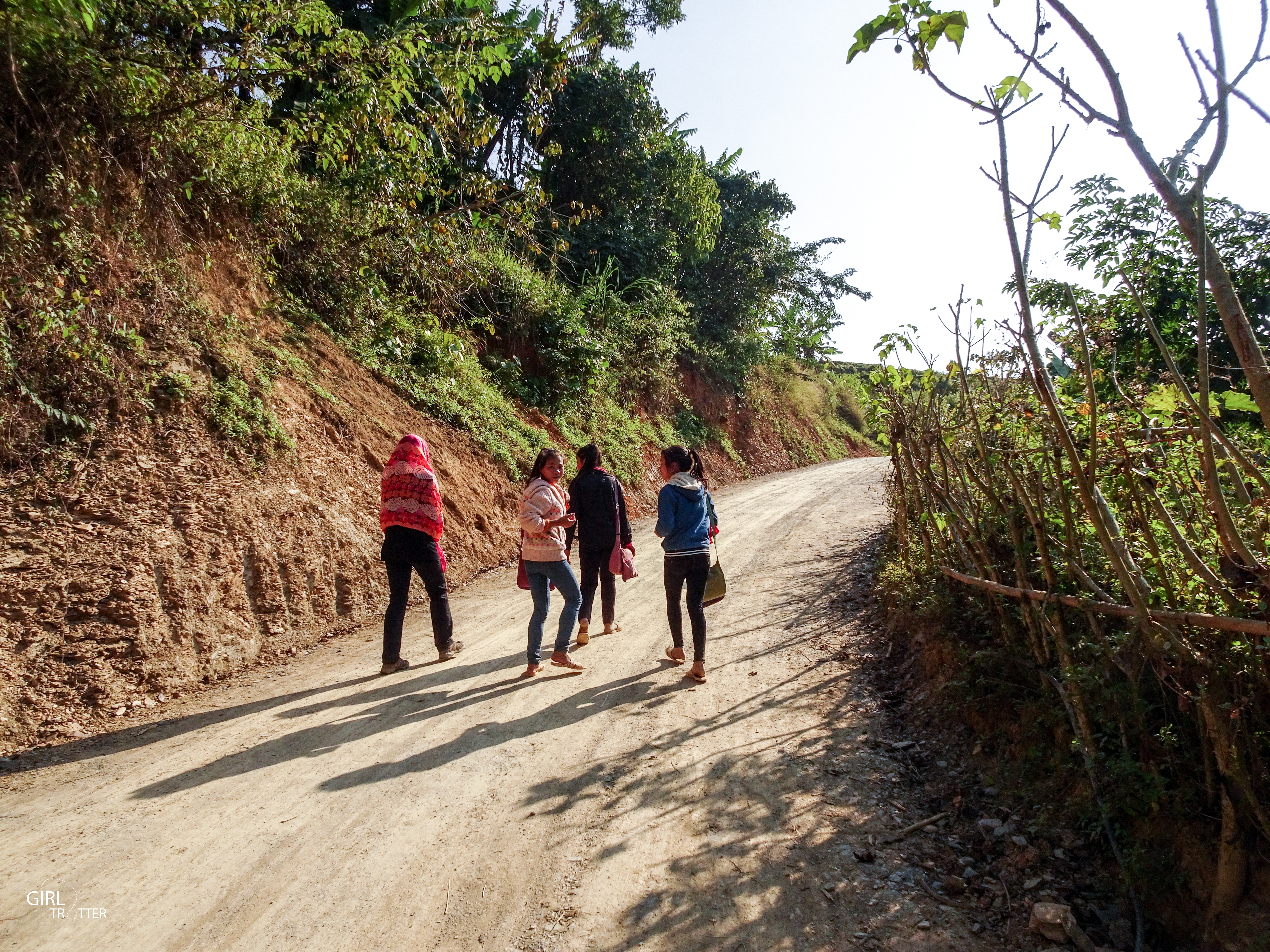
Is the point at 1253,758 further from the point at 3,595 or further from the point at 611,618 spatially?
the point at 3,595

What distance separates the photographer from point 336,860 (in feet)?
10.7

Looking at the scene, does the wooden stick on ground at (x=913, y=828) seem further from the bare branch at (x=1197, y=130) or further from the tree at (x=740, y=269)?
the tree at (x=740, y=269)

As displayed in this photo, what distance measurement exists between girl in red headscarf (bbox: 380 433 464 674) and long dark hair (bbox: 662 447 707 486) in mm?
1922

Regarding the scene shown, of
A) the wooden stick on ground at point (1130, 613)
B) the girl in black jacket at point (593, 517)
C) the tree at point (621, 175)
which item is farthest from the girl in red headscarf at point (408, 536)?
the tree at point (621, 175)

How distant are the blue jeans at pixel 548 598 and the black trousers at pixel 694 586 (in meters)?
0.77

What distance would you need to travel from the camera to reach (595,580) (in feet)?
22.0

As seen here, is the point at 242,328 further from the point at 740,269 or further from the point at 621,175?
the point at 740,269

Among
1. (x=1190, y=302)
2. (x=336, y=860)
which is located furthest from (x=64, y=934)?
(x=1190, y=302)

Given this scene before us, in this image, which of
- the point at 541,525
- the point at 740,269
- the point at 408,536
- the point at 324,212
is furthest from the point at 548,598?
the point at 740,269

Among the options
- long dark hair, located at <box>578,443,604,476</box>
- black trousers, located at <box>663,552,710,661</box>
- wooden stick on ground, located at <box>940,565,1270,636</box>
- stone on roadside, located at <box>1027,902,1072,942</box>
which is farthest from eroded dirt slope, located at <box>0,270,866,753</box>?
wooden stick on ground, located at <box>940,565,1270,636</box>

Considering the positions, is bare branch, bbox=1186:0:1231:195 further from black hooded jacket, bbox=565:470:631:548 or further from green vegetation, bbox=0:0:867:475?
green vegetation, bbox=0:0:867:475

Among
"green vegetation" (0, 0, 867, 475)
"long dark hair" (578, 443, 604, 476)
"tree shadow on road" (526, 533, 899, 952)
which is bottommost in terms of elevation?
"tree shadow on road" (526, 533, 899, 952)

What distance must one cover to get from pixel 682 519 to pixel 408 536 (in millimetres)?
2291

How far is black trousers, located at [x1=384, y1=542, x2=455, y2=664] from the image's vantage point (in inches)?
225
